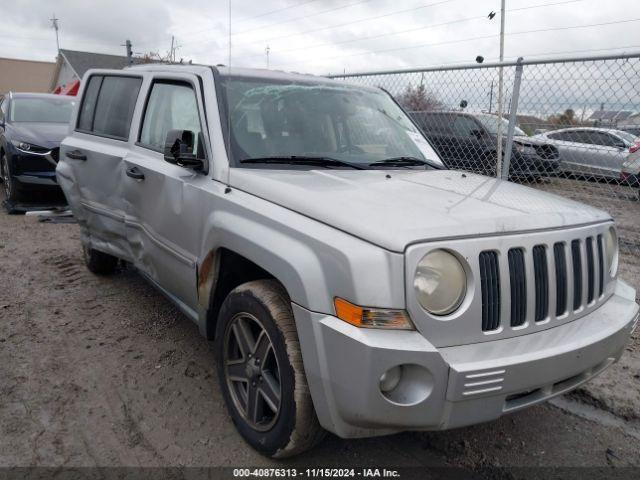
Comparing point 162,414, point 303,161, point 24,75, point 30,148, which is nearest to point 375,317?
point 303,161

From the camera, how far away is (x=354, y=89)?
12.3 feet

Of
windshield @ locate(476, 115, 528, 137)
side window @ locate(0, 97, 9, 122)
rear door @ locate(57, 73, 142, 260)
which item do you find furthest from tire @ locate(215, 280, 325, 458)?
side window @ locate(0, 97, 9, 122)

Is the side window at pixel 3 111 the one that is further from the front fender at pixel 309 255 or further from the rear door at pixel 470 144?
the front fender at pixel 309 255

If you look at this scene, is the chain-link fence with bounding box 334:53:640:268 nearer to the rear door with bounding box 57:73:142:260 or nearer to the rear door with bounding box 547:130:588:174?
the rear door with bounding box 547:130:588:174

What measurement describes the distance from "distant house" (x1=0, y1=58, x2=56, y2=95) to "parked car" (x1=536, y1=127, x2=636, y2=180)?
169 feet

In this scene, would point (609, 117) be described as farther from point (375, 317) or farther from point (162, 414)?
point (162, 414)

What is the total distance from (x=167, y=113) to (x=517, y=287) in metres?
2.54

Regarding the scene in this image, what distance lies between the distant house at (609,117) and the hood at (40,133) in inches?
269

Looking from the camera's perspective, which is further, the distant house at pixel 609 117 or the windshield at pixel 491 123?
the windshield at pixel 491 123

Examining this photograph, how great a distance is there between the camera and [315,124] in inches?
126

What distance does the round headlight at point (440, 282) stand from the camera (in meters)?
1.97

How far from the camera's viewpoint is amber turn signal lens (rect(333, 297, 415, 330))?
6.27ft

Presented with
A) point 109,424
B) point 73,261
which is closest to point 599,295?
point 109,424

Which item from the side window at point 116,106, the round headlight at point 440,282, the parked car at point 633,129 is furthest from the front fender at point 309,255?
the parked car at point 633,129
